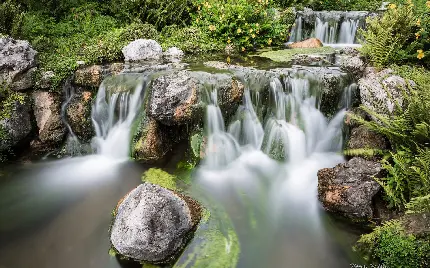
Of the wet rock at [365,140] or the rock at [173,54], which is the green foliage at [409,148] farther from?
the rock at [173,54]

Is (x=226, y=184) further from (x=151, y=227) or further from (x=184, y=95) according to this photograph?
(x=151, y=227)

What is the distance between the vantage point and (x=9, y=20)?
8.69 m

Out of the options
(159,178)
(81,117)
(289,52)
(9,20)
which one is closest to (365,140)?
(159,178)

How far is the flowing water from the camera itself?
A: 16.7 ft

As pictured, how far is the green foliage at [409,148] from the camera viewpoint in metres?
4.91

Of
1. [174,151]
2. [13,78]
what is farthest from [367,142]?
[13,78]

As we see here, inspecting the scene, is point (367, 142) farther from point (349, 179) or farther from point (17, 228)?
point (17, 228)

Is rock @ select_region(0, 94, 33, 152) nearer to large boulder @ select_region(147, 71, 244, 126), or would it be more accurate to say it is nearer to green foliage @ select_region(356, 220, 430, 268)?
large boulder @ select_region(147, 71, 244, 126)

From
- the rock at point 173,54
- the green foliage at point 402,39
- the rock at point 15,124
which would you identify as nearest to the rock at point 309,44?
the green foliage at point 402,39

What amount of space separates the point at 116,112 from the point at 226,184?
3.07 metres

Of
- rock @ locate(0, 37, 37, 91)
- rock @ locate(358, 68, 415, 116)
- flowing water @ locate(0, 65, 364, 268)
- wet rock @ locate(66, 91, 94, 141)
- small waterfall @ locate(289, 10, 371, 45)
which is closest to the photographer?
flowing water @ locate(0, 65, 364, 268)

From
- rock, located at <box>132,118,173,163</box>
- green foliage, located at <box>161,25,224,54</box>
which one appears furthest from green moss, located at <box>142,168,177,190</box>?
green foliage, located at <box>161,25,224,54</box>

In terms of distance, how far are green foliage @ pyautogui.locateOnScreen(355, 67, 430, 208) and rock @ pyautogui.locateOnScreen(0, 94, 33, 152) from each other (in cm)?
728

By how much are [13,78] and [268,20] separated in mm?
7601
